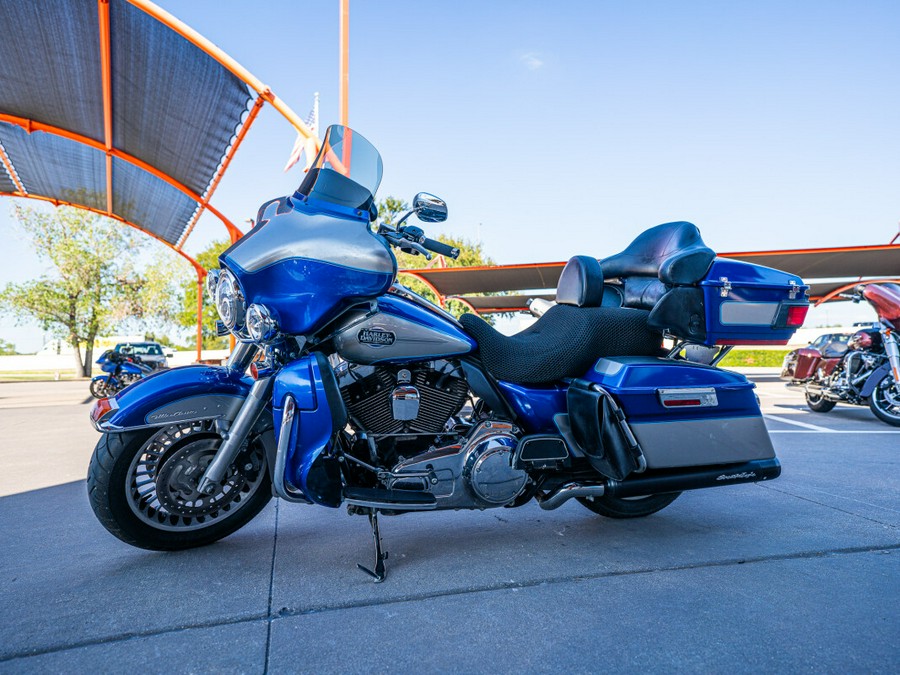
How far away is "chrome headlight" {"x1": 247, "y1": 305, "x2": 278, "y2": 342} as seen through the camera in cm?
213

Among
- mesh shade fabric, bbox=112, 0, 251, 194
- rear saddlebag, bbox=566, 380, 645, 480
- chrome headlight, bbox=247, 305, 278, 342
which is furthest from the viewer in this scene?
mesh shade fabric, bbox=112, 0, 251, 194

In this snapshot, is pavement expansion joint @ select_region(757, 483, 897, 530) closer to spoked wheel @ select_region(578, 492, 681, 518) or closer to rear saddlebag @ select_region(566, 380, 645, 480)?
spoked wheel @ select_region(578, 492, 681, 518)

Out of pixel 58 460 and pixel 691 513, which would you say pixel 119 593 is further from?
pixel 58 460

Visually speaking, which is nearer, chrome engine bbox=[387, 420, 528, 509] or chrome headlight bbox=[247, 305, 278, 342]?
chrome headlight bbox=[247, 305, 278, 342]

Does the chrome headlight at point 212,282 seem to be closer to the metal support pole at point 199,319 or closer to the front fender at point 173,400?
the front fender at point 173,400

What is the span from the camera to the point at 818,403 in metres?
7.85

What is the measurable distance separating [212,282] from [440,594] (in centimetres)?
160

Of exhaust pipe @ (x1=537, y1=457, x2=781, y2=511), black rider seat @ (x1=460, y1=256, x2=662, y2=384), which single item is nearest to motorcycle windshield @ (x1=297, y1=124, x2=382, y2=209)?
black rider seat @ (x1=460, y1=256, x2=662, y2=384)

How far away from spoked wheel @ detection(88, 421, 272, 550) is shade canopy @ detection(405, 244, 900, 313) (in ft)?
34.9

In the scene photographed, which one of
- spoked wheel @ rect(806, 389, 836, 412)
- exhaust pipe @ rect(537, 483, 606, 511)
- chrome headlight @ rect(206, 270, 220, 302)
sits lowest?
spoked wheel @ rect(806, 389, 836, 412)

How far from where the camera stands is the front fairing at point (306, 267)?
7.09 ft

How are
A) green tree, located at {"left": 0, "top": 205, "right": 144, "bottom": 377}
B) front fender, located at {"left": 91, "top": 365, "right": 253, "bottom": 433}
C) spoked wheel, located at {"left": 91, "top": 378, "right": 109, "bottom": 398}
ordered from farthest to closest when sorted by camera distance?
green tree, located at {"left": 0, "top": 205, "right": 144, "bottom": 377} < spoked wheel, located at {"left": 91, "top": 378, "right": 109, "bottom": 398} < front fender, located at {"left": 91, "top": 365, "right": 253, "bottom": 433}

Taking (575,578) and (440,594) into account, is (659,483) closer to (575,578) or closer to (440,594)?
(575,578)

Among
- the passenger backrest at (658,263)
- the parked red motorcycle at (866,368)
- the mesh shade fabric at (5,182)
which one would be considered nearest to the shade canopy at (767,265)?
the parked red motorcycle at (866,368)
